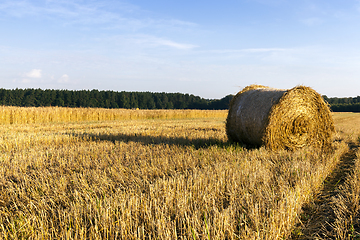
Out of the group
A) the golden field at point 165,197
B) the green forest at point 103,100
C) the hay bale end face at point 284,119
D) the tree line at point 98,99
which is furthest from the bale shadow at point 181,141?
the tree line at point 98,99

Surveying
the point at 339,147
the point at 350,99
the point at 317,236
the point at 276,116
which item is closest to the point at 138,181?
the point at 317,236

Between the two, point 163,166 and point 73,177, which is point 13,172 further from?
point 163,166

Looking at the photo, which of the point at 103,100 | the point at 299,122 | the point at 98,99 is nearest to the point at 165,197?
the point at 299,122

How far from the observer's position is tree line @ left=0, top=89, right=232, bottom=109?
74.0m

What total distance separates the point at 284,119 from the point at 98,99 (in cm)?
7837

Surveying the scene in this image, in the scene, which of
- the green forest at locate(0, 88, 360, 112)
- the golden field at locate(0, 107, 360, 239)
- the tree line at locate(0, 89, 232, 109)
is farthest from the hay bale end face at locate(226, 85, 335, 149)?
the tree line at locate(0, 89, 232, 109)

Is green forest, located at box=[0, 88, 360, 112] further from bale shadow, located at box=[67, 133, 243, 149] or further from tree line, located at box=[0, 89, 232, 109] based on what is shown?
bale shadow, located at box=[67, 133, 243, 149]

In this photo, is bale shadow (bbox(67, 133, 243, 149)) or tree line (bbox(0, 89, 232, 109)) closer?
bale shadow (bbox(67, 133, 243, 149))

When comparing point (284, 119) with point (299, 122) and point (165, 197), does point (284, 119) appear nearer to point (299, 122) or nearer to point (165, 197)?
point (299, 122)

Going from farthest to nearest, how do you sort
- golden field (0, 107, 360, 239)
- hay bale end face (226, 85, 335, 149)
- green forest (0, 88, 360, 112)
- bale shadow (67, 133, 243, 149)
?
green forest (0, 88, 360, 112) → bale shadow (67, 133, 243, 149) → hay bale end face (226, 85, 335, 149) → golden field (0, 107, 360, 239)

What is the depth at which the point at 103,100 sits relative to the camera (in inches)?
3142

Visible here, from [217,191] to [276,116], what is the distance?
409 centimetres

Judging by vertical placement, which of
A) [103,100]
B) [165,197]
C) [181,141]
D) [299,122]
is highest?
[103,100]

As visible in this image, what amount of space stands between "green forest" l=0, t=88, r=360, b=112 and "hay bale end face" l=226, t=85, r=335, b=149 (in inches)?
2345
